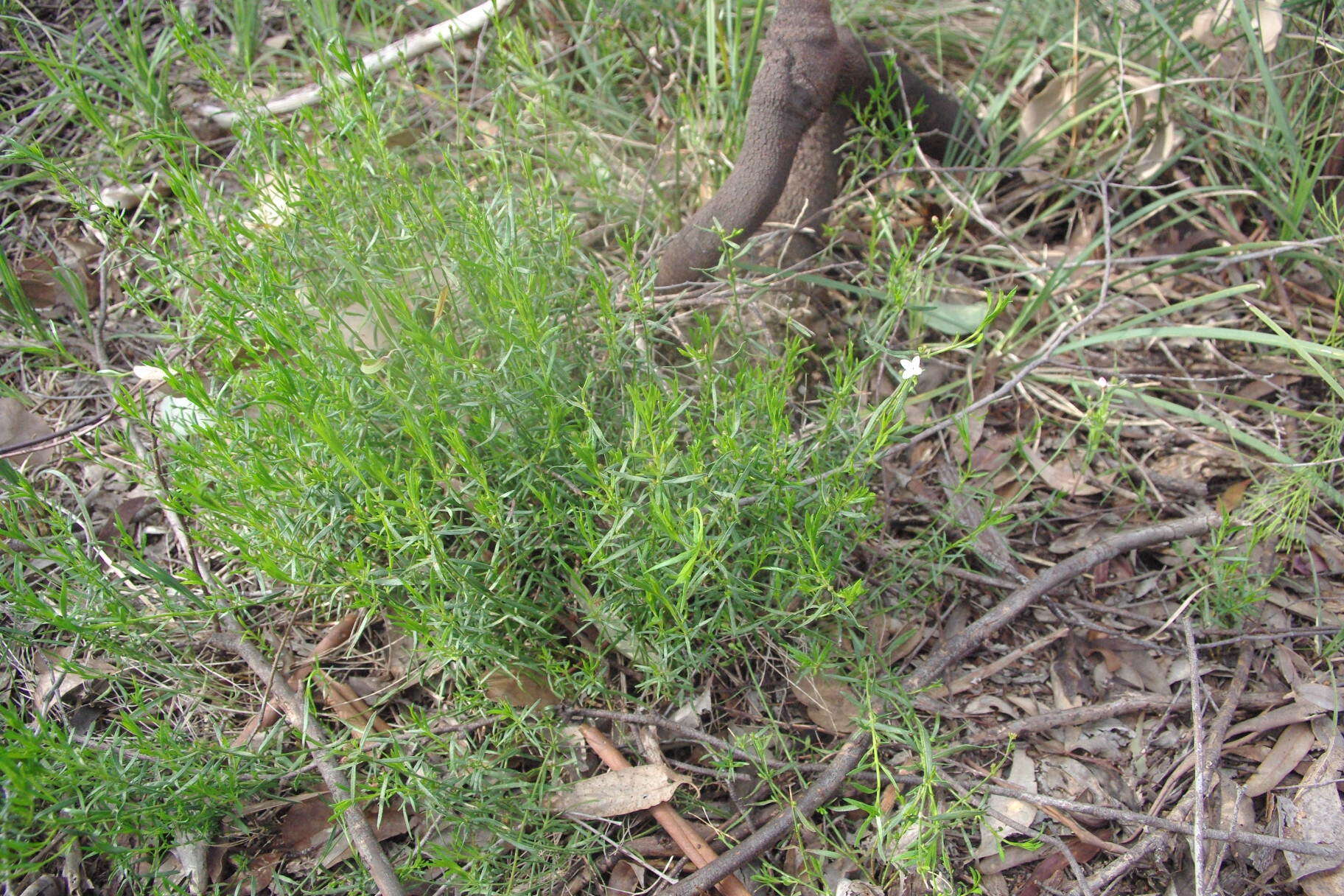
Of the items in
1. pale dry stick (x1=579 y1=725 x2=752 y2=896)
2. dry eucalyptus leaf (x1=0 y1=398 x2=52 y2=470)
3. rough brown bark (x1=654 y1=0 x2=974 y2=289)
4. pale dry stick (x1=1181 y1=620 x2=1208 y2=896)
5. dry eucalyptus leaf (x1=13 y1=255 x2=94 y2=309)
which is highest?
rough brown bark (x1=654 y1=0 x2=974 y2=289)

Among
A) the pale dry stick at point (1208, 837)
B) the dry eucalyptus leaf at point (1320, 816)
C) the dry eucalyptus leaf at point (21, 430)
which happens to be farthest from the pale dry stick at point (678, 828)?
the dry eucalyptus leaf at point (21, 430)

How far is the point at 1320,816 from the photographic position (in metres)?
2.11

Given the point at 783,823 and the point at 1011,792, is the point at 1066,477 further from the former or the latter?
the point at 783,823

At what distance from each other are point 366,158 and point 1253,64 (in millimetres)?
3003

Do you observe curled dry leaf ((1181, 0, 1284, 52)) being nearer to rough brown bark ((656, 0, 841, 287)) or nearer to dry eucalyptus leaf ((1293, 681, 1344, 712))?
rough brown bark ((656, 0, 841, 287))

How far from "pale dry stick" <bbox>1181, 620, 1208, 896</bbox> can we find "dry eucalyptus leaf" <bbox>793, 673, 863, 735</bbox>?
0.73 meters

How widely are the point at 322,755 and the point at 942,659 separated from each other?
1517 millimetres

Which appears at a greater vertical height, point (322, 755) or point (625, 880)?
point (322, 755)

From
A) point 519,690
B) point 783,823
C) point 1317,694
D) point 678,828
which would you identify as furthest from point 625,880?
point 1317,694

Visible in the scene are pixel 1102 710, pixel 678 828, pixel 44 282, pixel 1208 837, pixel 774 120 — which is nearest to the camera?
pixel 1208 837

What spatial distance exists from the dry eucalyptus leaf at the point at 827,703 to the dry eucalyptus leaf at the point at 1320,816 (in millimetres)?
1050

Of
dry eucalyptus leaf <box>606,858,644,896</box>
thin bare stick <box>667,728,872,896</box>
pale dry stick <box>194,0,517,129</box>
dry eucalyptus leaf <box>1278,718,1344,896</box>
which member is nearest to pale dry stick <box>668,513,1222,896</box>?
thin bare stick <box>667,728,872,896</box>

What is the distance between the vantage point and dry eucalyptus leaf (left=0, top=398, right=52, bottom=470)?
270 centimetres

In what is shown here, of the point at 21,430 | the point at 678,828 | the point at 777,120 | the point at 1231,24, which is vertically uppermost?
the point at 1231,24
